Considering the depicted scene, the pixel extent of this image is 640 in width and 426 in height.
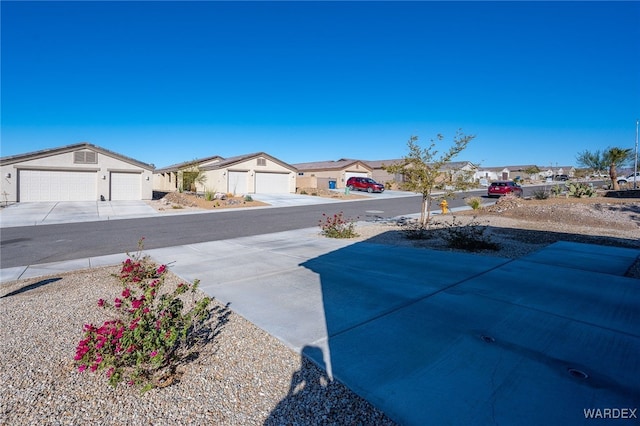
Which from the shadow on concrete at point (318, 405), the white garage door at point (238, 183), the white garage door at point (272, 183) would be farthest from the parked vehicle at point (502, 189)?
the shadow on concrete at point (318, 405)

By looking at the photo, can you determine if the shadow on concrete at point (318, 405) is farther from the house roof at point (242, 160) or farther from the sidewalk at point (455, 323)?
the house roof at point (242, 160)

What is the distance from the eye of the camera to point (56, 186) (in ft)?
81.8

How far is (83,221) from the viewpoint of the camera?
54.1ft

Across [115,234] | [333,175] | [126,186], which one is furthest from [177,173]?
[115,234]

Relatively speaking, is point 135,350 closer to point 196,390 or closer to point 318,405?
point 196,390

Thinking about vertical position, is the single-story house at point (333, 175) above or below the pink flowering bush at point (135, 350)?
above

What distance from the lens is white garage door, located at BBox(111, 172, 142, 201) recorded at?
2708cm

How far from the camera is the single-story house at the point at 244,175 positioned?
3338 centimetres

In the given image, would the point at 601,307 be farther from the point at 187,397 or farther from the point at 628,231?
the point at 628,231

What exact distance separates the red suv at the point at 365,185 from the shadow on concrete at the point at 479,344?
32.2 m

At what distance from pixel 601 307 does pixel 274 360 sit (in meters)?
4.62

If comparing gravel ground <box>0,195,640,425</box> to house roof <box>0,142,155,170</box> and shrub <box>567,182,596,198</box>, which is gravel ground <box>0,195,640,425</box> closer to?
shrub <box>567,182,596,198</box>

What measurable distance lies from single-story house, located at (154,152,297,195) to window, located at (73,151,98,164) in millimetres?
7481

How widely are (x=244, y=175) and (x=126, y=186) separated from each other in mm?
10569
